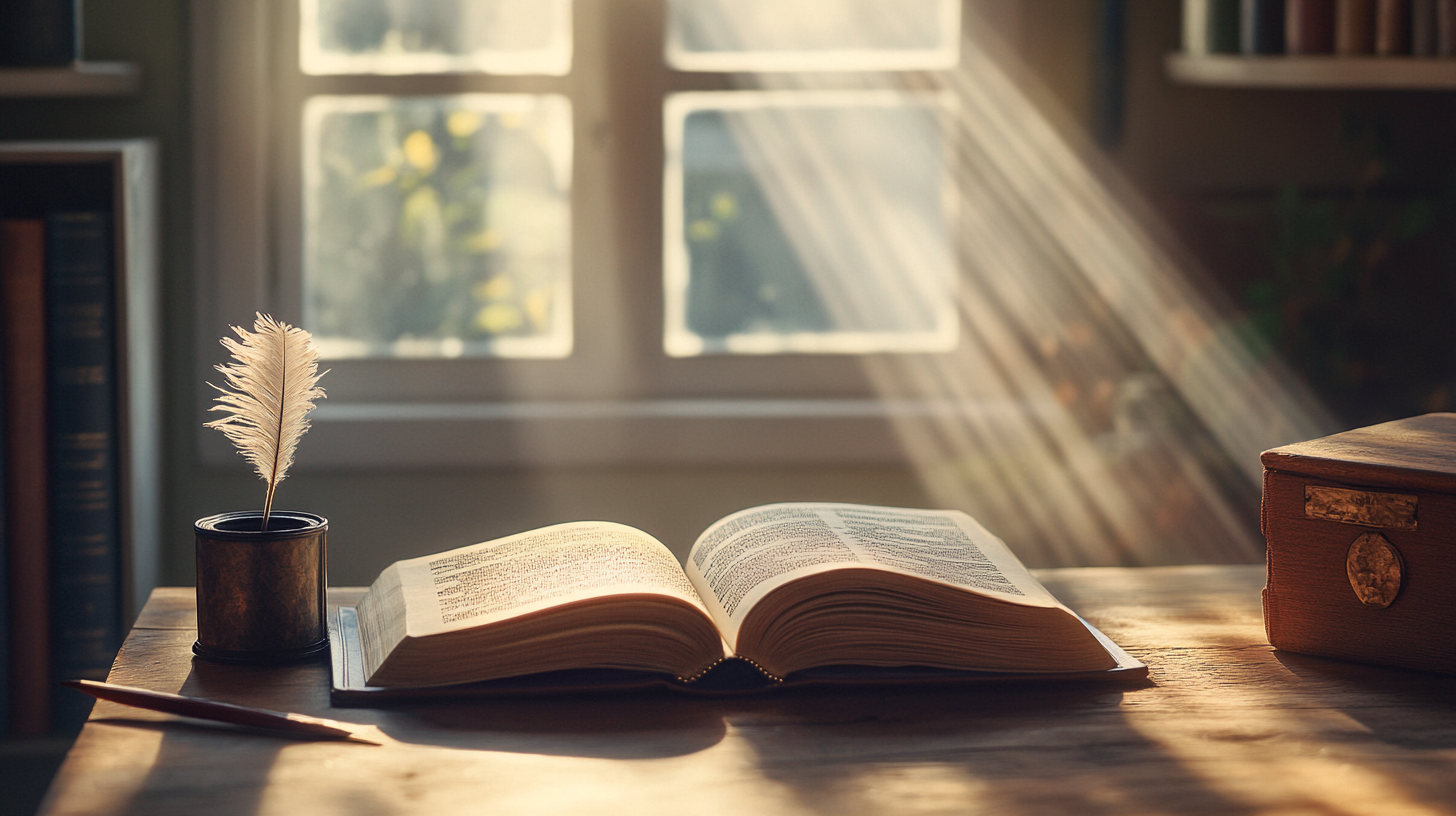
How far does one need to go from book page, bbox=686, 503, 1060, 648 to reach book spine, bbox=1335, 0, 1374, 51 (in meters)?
0.98

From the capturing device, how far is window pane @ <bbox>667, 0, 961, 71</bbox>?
76.9 inches

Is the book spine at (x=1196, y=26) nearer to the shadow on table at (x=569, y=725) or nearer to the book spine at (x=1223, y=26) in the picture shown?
the book spine at (x=1223, y=26)

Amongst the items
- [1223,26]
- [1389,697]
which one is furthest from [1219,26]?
[1389,697]

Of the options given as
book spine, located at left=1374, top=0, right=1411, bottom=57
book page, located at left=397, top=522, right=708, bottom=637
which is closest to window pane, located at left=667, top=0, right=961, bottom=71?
book spine, located at left=1374, top=0, right=1411, bottom=57

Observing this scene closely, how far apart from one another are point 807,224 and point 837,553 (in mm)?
1142

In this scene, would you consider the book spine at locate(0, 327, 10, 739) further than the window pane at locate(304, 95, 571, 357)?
No

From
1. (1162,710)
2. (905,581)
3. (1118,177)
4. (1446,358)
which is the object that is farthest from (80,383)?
(1446,358)

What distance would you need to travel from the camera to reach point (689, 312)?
2002 millimetres

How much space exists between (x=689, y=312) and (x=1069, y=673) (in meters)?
1.18

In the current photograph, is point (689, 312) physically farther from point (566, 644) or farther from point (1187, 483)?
point (566, 644)

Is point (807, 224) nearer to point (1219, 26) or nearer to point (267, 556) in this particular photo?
point (1219, 26)

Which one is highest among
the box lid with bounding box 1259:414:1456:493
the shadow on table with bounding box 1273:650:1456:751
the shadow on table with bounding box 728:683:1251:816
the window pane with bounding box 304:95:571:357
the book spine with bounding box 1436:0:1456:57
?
the book spine with bounding box 1436:0:1456:57

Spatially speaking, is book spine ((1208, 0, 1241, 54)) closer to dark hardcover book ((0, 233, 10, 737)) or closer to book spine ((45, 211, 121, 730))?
book spine ((45, 211, 121, 730))

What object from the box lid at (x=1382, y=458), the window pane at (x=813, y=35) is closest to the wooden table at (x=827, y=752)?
the box lid at (x=1382, y=458)
